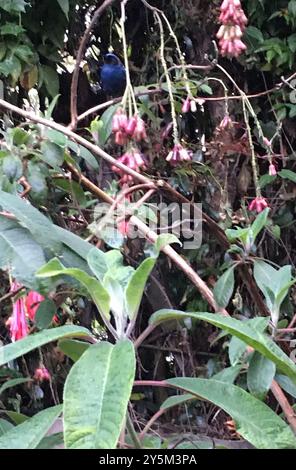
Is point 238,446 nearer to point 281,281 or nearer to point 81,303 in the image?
point 281,281

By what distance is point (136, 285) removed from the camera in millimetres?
648

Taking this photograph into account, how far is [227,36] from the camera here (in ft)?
4.02

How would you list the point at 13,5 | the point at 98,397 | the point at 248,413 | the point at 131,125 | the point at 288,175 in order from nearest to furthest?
the point at 98,397 → the point at 248,413 → the point at 131,125 → the point at 13,5 → the point at 288,175

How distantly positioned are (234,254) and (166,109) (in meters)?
0.85

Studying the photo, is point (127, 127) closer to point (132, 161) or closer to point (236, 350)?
point (132, 161)

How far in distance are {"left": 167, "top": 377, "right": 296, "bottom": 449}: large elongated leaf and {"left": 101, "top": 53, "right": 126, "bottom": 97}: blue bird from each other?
1.17m

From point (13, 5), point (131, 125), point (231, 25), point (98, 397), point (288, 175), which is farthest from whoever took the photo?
point (288, 175)

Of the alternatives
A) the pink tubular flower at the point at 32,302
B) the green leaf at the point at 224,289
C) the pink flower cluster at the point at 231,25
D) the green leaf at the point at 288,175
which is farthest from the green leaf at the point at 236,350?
the green leaf at the point at 288,175

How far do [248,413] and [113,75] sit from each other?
124 centimetres

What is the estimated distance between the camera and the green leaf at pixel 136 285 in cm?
61

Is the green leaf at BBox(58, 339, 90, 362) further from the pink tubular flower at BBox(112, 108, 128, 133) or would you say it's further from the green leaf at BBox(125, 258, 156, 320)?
the pink tubular flower at BBox(112, 108, 128, 133)

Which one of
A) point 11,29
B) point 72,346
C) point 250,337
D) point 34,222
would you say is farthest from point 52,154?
point 11,29

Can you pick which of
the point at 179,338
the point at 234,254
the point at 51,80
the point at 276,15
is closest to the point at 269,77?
the point at 276,15

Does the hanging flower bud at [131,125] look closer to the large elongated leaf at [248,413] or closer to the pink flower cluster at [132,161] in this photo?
the pink flower cluster at [132,161]
